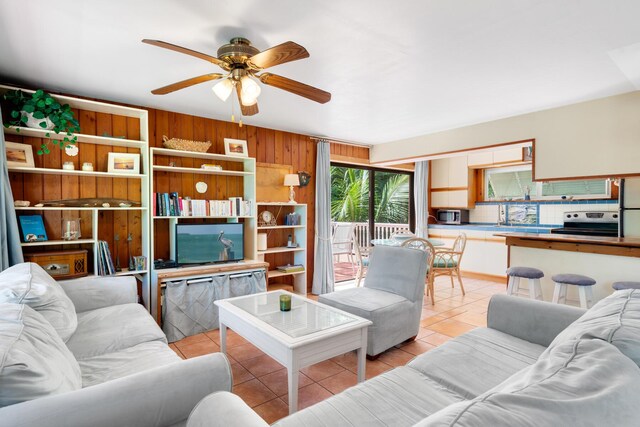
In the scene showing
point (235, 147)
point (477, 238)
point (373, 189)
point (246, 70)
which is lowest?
point (477, 238)

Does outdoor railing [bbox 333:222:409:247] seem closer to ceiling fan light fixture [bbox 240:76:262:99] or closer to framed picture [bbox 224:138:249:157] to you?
framed picture [bbox 224:138:249:157]

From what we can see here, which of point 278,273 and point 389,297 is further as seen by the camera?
point 278,273

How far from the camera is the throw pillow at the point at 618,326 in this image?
896 millimetres

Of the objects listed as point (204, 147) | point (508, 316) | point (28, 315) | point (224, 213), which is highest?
point (204, 147)

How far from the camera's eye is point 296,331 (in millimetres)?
2023

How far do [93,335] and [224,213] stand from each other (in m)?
1.91

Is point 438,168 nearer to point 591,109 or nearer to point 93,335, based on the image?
point 591,109

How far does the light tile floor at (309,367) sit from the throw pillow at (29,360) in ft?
3.79

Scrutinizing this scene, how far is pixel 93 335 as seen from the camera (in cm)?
209

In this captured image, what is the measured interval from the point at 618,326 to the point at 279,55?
1.83 meters

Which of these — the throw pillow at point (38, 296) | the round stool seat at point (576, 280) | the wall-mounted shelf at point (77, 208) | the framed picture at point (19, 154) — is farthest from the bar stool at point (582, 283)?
the framed picture at point (19, 154)

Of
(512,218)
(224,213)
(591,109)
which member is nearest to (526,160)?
(512,218)

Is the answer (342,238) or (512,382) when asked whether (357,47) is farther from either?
(342,238)

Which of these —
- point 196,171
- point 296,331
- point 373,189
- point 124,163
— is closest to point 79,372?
point 296,331
